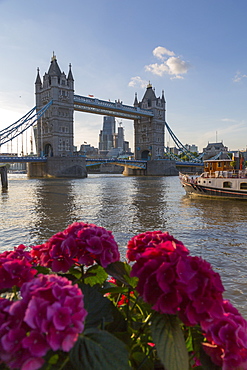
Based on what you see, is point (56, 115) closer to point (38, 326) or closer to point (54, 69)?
point (54, 69)

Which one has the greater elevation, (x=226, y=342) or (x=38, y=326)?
(x=38, y=326)

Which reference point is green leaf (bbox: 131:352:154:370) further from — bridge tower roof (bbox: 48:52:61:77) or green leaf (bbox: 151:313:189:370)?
bridge tower roof (bbox: 48:52:61:77)

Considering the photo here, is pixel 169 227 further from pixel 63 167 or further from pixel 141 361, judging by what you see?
pixel 63 167

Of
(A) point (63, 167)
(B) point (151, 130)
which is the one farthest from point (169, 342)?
(B) point (151, 130)

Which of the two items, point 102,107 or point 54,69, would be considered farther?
point 102,107

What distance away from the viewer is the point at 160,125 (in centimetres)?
8712

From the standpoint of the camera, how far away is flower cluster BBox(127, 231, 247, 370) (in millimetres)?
1258

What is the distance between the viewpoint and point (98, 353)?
112 cm

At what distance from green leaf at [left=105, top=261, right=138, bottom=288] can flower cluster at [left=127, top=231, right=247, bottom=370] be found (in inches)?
11.7

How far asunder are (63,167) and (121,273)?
189 feet

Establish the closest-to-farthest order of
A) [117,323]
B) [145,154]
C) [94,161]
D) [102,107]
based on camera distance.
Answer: [117,323], [94,161], [102,107], [145,154]

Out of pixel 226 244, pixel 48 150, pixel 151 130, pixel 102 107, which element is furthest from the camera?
pixel 151 130

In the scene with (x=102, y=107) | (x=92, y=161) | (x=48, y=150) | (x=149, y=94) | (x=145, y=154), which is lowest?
(x=92, y=161)

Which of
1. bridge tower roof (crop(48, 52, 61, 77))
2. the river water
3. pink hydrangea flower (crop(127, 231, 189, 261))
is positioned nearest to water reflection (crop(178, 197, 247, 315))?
the river water
